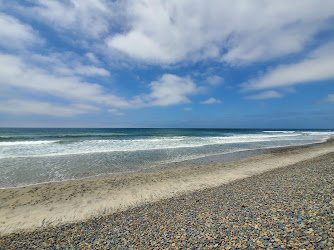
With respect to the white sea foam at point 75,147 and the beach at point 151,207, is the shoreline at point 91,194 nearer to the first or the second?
the beach at point 151,207

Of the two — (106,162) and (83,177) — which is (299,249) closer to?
(83,177)

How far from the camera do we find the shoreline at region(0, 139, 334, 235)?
17.8ft

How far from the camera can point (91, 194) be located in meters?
7.14

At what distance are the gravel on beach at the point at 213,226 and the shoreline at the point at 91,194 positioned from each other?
2.42 feet

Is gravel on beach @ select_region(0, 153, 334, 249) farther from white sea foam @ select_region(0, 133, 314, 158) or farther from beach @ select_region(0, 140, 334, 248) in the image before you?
white sea foam @ select_region(0, 133, 314, 158)

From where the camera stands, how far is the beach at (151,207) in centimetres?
408

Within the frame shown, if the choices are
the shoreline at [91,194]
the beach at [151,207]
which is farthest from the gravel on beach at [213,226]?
the shoreline at [91,194]

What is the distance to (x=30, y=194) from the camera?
23.7 feet

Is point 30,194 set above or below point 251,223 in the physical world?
below

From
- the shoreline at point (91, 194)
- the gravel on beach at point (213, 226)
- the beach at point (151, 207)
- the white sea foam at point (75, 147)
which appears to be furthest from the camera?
the white sea foam at point (75, 147)

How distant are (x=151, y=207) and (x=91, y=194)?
321 centimetres

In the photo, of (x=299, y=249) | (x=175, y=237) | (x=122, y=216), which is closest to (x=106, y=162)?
(x=122, y=216)

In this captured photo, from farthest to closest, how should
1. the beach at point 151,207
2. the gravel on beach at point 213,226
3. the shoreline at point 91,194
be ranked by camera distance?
the shoreline at point 91,194, the beach at point 151,207, the gravel on beach at point 213,226

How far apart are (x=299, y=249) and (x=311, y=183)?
15.5 ft
